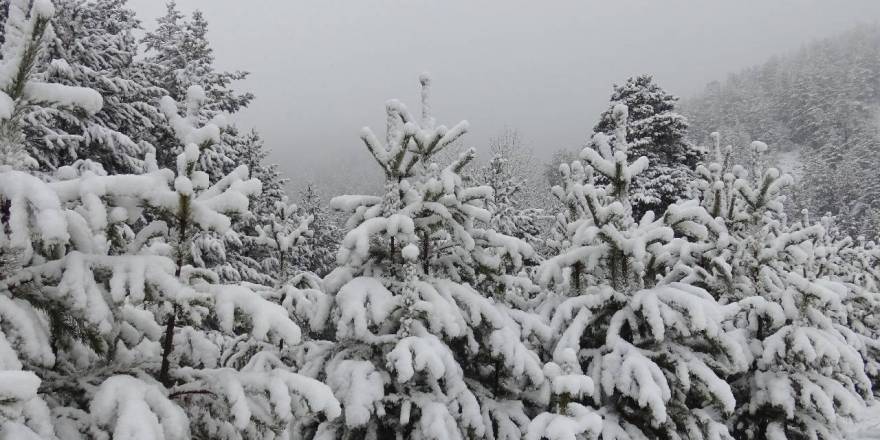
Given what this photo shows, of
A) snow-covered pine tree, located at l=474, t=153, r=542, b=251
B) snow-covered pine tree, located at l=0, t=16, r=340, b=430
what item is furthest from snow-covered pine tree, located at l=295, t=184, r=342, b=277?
snow-covered pine tree, located at l=0, t=16, r=340, b=430

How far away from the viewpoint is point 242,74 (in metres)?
20.0

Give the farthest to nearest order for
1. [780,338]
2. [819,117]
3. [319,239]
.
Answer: [819,117] → [319,239] → [780,338]

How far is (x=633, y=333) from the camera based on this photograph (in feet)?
17.8

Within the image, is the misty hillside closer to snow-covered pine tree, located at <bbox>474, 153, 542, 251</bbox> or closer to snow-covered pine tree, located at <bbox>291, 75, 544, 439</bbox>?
snow-covered pine tree, located at <bbox>474, 153, 542, 251</bbox>

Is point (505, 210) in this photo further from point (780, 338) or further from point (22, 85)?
point (22, 85)

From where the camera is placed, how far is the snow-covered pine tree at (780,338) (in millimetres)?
5891

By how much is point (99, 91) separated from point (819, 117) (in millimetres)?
98846

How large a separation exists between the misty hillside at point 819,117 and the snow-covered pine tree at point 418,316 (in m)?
55.9

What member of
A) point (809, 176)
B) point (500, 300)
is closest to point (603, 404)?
point (500, 300)

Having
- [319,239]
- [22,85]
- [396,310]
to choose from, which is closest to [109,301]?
[22,85]

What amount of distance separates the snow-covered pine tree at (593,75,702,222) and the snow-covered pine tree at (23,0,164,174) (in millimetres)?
15568

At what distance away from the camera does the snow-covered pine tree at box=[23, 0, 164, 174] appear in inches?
421

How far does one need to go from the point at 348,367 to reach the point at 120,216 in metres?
2.39

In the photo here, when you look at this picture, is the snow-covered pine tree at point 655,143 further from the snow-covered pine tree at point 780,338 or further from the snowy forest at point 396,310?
the snow-covered pine tree at point 780,338
